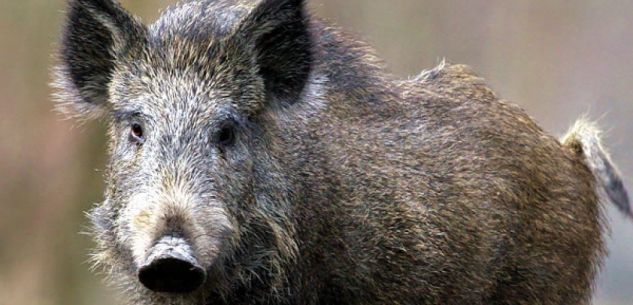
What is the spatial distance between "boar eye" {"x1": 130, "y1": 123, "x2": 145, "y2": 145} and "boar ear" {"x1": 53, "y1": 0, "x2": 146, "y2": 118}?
0.37 meters

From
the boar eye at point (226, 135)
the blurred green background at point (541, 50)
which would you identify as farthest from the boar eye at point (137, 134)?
the blurred green background at point (541, 50)

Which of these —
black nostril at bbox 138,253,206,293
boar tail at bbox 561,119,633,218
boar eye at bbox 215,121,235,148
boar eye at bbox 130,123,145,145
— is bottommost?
black nostril at bbox 138,253,206,293

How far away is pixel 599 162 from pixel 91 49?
285 cm

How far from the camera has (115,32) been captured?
6.07 m

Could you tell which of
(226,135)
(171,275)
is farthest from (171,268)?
(226,135)

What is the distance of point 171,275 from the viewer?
17.3ft

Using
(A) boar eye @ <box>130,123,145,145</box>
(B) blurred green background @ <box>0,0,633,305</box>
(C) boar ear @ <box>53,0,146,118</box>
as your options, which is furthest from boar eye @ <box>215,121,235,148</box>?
(B) blurred green background @ <box>0,0,633,305</box>

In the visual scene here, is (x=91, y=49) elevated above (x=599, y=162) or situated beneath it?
situated beneath

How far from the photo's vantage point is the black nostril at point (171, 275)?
5176mm

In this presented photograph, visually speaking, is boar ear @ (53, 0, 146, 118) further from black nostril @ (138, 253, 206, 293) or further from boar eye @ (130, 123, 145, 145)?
black nostril @ (138, 253, 206, 293)

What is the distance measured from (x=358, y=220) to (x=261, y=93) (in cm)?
78

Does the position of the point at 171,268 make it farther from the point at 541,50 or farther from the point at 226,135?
the point at 541,50

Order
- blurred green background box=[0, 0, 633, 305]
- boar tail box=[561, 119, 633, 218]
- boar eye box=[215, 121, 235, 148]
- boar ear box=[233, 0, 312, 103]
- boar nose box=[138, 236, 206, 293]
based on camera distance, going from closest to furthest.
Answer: boar nose box=[138, 236, 206, 293], boar eye box=[215, 121, 235, 148], boar ear box=[233, 0, 312, 103], boar tail box=[561, 119, 633, 218], blurred green background box=[0, 0, 633, 305]

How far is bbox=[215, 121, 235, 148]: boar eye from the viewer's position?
575 cm
